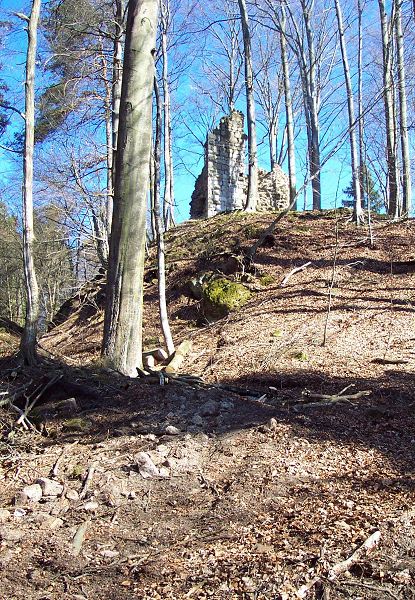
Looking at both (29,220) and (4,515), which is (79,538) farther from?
(29,220)

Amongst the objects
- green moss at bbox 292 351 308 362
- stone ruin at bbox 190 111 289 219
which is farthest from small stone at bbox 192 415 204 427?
stone ruin at bbox 190 111 289 219

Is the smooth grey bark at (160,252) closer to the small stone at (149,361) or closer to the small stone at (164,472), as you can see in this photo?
the small stone at (149,361)

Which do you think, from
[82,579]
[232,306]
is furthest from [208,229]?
[82,579]

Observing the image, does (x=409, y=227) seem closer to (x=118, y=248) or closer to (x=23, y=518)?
(x=118, y=248)

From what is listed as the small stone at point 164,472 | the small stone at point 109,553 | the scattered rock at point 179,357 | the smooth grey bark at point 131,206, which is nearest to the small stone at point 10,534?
the small stone at point 109,553

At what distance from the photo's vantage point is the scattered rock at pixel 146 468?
361 centimetres

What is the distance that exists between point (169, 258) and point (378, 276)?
552cm

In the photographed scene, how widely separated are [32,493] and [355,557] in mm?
2086

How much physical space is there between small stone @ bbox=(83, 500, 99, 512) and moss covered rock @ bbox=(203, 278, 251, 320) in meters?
6.96

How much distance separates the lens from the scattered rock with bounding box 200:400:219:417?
Result: 4441mm

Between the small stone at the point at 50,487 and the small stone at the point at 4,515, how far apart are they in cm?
26

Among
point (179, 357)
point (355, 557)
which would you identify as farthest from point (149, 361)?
point (355, 557)

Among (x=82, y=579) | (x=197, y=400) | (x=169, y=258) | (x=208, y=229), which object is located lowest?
(x=82, y=579)

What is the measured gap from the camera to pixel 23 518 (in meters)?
3.15
